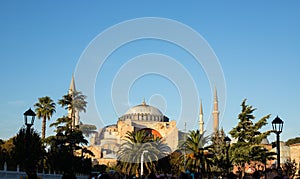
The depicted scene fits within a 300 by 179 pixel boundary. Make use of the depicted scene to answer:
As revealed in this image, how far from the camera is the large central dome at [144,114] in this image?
121 m

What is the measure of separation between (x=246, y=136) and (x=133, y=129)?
7189cm

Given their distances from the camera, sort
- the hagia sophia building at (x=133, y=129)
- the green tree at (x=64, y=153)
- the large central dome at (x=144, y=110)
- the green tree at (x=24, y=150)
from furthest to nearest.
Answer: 1. the large central dome at (x=144, y=110)
2. the hagia sophia building at (x=133, y=129)
3. the green tree at (x=64, y=153)
4. the green tree at (x=24, y=150)

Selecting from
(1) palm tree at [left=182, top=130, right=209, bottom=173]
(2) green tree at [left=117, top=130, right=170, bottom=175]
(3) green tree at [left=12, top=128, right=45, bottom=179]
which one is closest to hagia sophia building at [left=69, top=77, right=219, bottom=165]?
(2) green tree at [left=117, top=130, right=170, bottom=175]

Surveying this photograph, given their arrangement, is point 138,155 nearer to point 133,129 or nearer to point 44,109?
point 44,109

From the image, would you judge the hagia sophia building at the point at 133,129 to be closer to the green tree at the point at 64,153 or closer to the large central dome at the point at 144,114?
the large central dome at the point at 144,114

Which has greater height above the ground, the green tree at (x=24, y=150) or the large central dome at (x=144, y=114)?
the large central dome at (x=144, y=114)

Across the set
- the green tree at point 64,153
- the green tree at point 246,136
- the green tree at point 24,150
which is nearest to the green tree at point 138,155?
the green tree at point 64,153

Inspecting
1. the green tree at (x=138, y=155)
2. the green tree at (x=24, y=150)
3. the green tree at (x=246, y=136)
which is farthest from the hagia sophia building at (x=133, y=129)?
the green tree at (x=24, y=150)

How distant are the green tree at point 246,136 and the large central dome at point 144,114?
80001 millimetres

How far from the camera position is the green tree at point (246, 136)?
126 ft

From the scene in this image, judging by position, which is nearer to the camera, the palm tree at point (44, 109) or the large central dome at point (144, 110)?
the palm tree at point (44, 109)

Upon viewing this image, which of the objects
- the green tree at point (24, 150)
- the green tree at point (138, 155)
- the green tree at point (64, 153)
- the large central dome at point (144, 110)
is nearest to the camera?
the green tree at point (24, 150)

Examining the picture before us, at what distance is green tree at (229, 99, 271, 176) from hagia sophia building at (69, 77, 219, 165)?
2403 inches

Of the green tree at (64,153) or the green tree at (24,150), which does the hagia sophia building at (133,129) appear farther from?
the green tree at (24,150)
